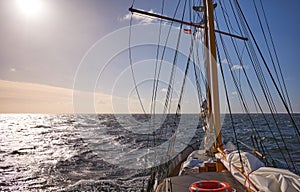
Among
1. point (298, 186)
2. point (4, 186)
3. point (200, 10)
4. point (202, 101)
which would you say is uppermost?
point (200, 10)

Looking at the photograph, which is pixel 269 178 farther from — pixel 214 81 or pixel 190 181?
pixel 214 81

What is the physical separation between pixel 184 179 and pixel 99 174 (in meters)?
12.1

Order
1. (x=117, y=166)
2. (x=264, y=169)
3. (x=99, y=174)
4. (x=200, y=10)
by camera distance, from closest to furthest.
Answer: (x=264, y=169) < (x=200, y=10) < (x=99, y=174) < (x=117, y=166)

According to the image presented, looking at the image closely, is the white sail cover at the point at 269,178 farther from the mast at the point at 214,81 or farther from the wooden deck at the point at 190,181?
the mast at the point at 214,81

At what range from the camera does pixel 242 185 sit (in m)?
4.66

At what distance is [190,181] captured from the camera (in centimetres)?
478

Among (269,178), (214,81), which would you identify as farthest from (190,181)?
(214,81)

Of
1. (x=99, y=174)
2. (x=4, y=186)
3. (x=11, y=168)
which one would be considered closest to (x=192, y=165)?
(x=99, y=174)

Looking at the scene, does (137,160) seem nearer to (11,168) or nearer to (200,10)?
(11,168)

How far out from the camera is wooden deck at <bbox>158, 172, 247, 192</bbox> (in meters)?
4.43

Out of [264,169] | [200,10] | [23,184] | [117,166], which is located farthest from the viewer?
[117,166]

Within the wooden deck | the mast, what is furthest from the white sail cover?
the mast

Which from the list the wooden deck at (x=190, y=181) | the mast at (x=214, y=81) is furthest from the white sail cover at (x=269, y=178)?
the mast at (x=214, y=81)

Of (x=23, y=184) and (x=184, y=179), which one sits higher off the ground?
(x=184, y=179)
